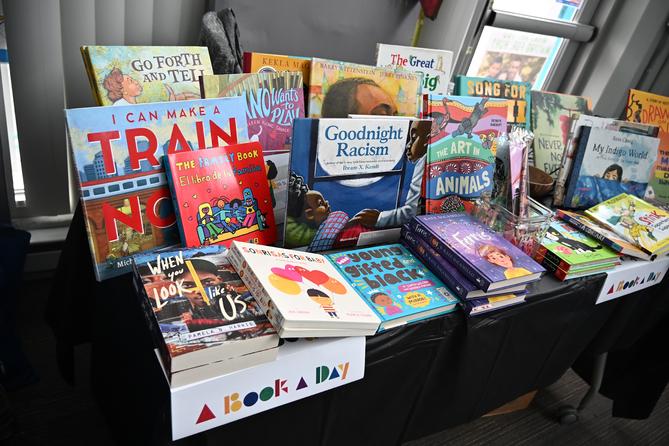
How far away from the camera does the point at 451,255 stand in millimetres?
948

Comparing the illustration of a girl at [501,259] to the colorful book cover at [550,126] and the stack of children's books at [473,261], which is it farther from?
the colorful book cover at [550,126]

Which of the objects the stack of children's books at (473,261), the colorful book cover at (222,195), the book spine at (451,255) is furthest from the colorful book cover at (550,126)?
the colorful book cover at (222,195)

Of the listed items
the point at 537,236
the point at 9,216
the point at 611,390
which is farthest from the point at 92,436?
the point at 611,390

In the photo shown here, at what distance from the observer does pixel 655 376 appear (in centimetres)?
158

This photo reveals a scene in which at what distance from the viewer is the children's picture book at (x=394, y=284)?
2.79ft

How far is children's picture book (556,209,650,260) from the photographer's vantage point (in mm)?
1192

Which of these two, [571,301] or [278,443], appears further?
[571,301]

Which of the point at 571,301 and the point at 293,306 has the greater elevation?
the point at 293,306

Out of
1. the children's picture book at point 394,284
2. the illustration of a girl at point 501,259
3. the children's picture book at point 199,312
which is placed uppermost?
the illustration of a girl at point 501,259

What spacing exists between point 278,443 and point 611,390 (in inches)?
59.9

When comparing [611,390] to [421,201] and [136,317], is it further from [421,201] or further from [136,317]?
[136,317]

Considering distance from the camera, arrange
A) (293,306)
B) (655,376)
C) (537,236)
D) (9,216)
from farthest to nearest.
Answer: (655,376) → (9,216) → (537,236) → (293,306)

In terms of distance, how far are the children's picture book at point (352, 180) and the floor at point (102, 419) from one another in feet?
2.85

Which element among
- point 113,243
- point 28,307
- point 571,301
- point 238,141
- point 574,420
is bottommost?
point 574,420
